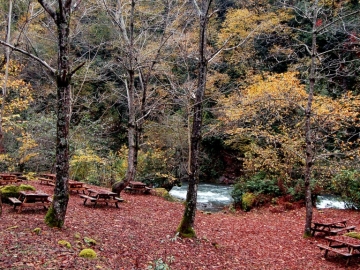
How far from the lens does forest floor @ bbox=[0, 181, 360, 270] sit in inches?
193

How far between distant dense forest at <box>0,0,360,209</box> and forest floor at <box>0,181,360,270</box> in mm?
2829

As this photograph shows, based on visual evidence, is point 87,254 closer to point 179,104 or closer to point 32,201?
point 32,201

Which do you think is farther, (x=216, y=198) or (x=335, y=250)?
(x=216, y=198)

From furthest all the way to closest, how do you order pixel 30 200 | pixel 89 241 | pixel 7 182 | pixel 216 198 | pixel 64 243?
pixel 216 198 < pixel 7 182 < pixel 30 200 < pixel 89 241 < pixel 64 243

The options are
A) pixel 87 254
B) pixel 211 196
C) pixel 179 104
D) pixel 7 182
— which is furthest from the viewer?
pixel 211 196

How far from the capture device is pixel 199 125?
7.43m

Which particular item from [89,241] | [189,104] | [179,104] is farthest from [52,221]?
[179,104]

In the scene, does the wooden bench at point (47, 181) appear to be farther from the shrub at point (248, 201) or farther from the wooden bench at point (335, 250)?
the wooden bench at point (335, 250)

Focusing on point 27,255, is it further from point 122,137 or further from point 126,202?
point 122,137

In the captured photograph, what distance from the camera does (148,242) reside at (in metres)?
6.82

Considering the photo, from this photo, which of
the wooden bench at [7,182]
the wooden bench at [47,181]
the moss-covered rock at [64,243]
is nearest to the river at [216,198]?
the wooden bench at [47,181]

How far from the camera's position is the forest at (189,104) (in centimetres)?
887

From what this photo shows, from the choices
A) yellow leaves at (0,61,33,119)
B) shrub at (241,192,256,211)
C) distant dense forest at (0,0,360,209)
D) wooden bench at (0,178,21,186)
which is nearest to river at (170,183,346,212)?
distant dense forest at (0,0,360,209)

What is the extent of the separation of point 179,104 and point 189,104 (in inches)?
60.9
